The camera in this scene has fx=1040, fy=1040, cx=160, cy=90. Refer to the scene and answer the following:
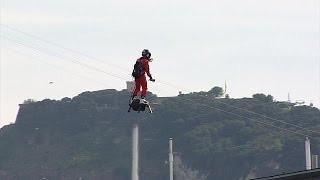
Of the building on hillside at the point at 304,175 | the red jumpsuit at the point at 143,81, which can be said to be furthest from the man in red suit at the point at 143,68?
the building on hillside at the point at 304,175

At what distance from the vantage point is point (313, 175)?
111 ft

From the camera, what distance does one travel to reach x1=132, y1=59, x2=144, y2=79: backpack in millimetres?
40062

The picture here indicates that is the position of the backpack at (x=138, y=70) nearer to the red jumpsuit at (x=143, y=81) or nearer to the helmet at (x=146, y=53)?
the red jumpsuit at (x=143, y=81)

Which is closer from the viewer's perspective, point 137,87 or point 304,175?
point 304,175

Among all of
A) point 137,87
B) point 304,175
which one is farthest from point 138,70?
point 304,175

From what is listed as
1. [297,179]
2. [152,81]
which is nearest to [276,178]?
[297,179]

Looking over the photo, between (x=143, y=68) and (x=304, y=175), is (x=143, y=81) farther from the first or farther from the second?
(x=304, y=175)

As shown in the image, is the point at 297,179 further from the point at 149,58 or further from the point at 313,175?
the point at 149,58

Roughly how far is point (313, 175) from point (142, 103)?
10.1 m

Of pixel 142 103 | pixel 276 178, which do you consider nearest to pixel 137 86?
pixel 142 103

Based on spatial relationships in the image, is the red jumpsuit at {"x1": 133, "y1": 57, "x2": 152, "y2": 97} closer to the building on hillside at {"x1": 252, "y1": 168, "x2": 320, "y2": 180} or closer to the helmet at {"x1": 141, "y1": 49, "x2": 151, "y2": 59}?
the helmet at {"x1": 141, "y1": 49, "x2": 151, "y2": 59}

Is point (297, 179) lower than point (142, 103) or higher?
lower

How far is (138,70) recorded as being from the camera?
1585 inches

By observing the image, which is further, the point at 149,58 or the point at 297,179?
the point at 149,58
